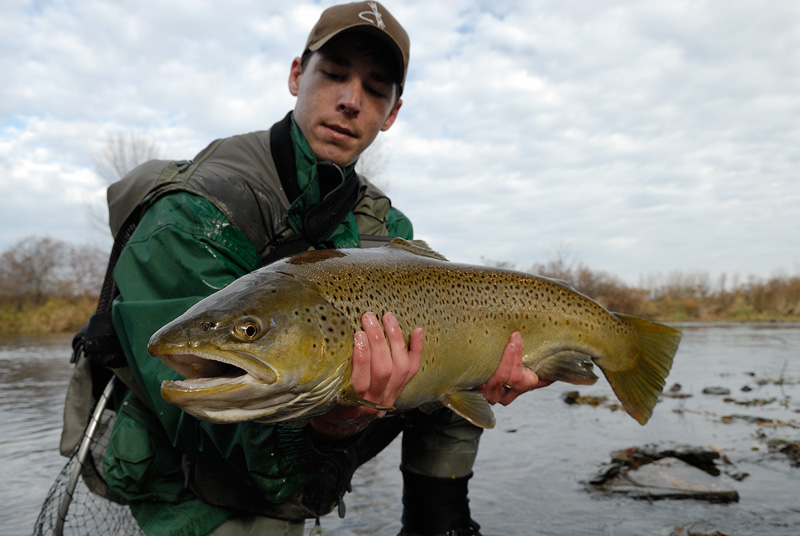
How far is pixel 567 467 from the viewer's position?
4418 mm

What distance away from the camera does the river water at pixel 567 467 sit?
130 inches

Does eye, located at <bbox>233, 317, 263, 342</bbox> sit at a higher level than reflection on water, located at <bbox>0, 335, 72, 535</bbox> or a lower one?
higher

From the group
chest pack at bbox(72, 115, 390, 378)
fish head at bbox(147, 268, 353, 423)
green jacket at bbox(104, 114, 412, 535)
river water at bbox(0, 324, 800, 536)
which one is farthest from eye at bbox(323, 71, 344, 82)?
river water at bbox(0, 324, 800, 536)

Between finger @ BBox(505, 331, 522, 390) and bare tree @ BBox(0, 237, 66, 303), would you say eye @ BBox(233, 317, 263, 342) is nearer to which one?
finger @ BBox(505, 331, 522, 390)

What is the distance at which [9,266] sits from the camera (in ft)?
98.4

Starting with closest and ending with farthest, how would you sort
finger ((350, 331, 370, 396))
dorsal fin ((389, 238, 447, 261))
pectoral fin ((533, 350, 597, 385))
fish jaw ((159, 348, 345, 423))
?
1. fish jaw ((159, 348, 345, 423))
2. finger ((350, 331, 370, 396))
3. dorsal fin ((389, 238, 447, 261))
4. pectoral fin ((533, 350, 597, 385))

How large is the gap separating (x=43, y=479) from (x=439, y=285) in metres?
3.86

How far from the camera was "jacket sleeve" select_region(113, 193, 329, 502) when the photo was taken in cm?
196

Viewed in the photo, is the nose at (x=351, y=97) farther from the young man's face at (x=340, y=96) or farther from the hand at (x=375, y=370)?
the hand at (x=375, y=370)

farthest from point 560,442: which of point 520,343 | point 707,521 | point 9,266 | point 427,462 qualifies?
point 9,266

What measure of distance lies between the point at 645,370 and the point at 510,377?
2.39 ft

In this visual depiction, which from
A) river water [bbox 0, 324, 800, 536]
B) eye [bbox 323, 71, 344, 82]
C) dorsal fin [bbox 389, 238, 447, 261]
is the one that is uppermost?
eye [bbox 323, 71, 344, 82]

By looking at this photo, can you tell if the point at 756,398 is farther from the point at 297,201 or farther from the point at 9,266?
the point at 9,266

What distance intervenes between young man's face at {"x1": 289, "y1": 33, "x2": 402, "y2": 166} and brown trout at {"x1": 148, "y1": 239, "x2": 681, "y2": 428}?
0.83 m
